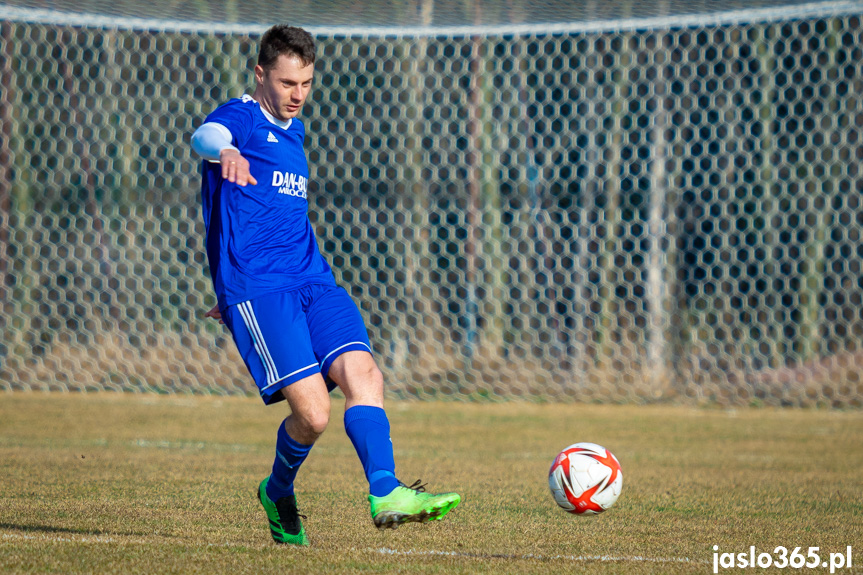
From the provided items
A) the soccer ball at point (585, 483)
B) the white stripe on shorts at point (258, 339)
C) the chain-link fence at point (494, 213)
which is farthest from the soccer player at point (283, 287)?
the chain-link fence at point (494, 213)

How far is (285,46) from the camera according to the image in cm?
327

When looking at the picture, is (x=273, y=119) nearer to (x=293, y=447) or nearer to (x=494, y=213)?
(x=293, y=447)

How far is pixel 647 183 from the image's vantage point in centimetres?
1081

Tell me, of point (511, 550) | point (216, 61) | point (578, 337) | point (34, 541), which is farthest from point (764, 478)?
point (216, 61)

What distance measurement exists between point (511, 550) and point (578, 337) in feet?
21.9

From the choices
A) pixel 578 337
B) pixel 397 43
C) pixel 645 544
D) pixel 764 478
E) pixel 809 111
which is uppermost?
pixel 397 43

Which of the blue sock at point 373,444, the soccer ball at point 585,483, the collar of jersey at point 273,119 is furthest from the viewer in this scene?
the soccer ball at point 585,483

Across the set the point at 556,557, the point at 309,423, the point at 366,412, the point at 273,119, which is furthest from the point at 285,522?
the point at 273,119

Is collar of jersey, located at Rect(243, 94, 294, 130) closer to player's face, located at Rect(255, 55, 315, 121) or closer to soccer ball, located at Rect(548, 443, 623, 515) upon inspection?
player's face, located at Rect(255, 55, 315, 121)

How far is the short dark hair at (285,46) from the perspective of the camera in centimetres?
327

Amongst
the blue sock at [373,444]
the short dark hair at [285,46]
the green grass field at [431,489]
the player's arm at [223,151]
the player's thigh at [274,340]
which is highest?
the short dark hair at [285,46]

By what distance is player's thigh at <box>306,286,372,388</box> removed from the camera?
10.6 ft

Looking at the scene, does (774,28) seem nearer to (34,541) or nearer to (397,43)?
(397,43)

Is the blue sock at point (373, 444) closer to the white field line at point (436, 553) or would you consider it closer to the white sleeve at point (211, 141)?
the white field line at point (436, 553)
